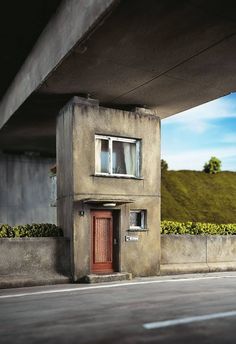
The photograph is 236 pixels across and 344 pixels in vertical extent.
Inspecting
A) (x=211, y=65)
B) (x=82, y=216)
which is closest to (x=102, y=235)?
(x=82, y=216)

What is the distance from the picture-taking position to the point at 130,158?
50.9ft

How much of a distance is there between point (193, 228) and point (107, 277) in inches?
220

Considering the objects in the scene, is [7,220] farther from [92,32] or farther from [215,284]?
[92,32]

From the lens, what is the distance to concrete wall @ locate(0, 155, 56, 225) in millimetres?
23188

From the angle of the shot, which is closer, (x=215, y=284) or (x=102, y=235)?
(x=215, y=284)

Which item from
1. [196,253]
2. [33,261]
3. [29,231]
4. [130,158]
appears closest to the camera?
[33,261]

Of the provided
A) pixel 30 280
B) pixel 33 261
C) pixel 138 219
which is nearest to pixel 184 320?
pixel 30 280

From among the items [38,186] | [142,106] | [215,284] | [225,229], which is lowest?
[215,284]

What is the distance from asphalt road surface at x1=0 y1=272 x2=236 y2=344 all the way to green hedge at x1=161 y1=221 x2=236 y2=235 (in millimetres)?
4529

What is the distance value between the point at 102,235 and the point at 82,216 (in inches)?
47.1

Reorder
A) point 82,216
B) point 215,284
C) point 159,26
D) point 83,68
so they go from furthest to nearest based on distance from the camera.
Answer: point 82,216
point 215,284
point 83,68
point 159,26

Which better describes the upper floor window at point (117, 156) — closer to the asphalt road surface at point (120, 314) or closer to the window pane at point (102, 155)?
the window pane at point (102, 155)

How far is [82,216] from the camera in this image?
1385 centimetres

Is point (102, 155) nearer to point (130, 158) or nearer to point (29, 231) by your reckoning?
point (130, 158)
